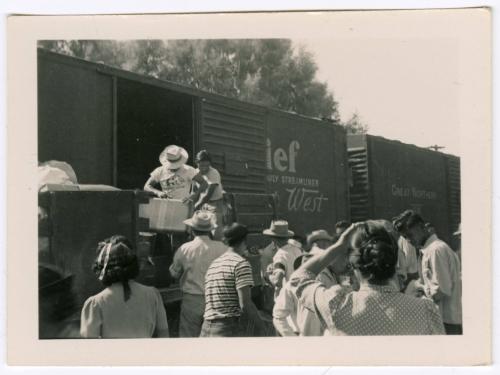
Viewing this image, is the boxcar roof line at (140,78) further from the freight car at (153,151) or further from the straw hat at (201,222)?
the straw hat at (201,222)

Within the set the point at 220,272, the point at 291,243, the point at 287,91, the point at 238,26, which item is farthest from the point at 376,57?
the point at 287,91

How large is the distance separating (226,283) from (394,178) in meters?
5.98

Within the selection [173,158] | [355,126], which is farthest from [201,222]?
[355,126]

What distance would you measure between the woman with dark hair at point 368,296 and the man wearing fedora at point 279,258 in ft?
6.18

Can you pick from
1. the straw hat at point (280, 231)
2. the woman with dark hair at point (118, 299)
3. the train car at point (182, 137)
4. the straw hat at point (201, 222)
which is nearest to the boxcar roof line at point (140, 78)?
the train car at point (182, 137)

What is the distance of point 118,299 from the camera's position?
159 inches

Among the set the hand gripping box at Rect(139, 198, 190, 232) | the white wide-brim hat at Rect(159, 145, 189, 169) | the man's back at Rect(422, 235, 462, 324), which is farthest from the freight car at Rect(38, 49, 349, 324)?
the man's back at Rect(422, 235, 462, 324)

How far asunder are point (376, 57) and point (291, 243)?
1886mm

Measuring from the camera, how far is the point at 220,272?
4.77m

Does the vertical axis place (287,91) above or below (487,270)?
above

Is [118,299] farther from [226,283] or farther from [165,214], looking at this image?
[165,214]

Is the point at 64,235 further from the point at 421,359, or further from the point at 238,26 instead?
the point at 421,359

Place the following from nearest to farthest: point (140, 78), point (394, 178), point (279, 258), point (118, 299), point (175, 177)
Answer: point (118, 299), point (279, 258), point (175, 177), point (140, 78), point (394, 178)

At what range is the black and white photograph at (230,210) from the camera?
158 inches
